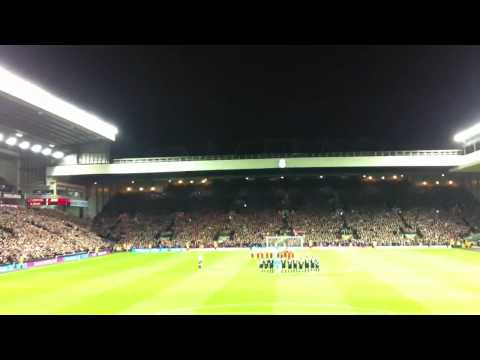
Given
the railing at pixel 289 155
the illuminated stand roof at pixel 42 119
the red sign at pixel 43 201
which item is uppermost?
the illuminated stand roof at pixel 42 119

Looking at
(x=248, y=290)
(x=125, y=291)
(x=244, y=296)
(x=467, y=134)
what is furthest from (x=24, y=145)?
(x=467, y=134)

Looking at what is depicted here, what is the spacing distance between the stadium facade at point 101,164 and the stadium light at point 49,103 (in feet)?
0.37

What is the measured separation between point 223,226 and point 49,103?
29.1 meters

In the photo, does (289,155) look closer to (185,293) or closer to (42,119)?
(42,119)

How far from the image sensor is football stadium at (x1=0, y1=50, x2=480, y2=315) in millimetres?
17906

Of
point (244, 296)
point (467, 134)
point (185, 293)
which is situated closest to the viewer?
point (244, 296)

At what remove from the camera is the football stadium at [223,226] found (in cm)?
1791

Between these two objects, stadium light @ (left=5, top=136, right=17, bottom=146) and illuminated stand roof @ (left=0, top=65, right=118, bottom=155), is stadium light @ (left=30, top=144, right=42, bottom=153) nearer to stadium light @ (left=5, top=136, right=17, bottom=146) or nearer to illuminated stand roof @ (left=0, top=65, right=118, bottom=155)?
illuminated stand roof @ (left=0, top=65, right=118, bottom=155)

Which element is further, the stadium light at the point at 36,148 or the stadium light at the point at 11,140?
the stadium light at the point at 36,148

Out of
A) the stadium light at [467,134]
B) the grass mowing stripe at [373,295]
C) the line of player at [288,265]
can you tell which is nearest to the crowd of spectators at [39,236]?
the line of player at [288,265]

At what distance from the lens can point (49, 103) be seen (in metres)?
36.8

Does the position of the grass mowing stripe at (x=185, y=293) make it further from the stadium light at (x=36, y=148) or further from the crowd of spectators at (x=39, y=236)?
the stadium light at (x=36, y=148)
